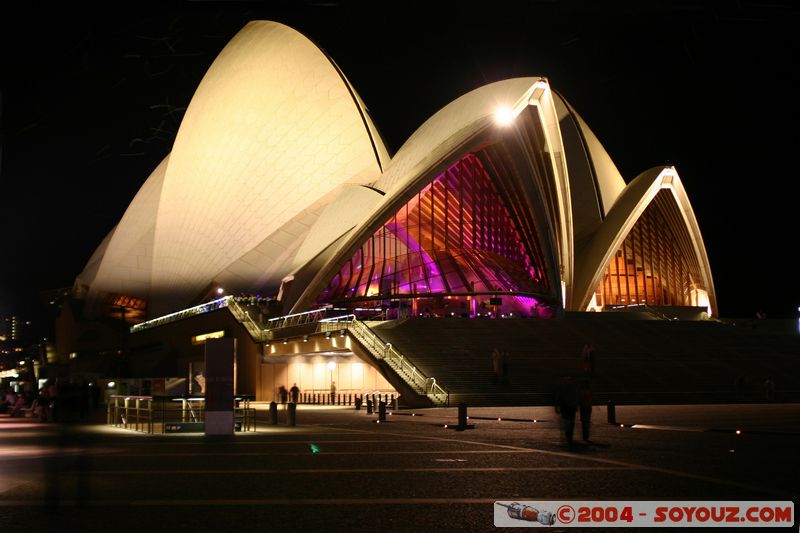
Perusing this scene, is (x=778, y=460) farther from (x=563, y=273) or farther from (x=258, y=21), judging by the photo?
(x=258, y=21)

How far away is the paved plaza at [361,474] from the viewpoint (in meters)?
5.75

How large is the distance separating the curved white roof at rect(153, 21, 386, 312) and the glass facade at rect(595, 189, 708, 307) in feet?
44.9

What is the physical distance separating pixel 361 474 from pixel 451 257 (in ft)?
102

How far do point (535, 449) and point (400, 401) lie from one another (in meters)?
12.6

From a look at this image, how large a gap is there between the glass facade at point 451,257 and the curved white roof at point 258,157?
3727 millimetres

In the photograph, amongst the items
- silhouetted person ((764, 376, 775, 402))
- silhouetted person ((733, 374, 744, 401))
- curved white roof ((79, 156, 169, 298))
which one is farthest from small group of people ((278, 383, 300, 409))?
curved white roof ((79, 156, 169, 298))

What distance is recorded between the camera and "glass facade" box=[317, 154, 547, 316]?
3672cm

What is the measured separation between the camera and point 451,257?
38.9 metres

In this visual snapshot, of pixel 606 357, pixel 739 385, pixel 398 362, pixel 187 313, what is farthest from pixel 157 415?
pixel 187 313

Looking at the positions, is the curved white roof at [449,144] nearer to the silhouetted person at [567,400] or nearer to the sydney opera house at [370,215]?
the sydney opera house at [370,215]

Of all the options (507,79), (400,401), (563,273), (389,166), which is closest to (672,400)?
(400,401)

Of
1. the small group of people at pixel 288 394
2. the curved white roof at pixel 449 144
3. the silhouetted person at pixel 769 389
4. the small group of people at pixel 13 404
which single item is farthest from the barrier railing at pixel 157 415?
the curved white roof at pixel 449 144

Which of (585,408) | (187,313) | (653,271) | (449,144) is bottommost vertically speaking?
(585,408)

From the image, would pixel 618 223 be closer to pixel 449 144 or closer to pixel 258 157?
pixel 449 144
